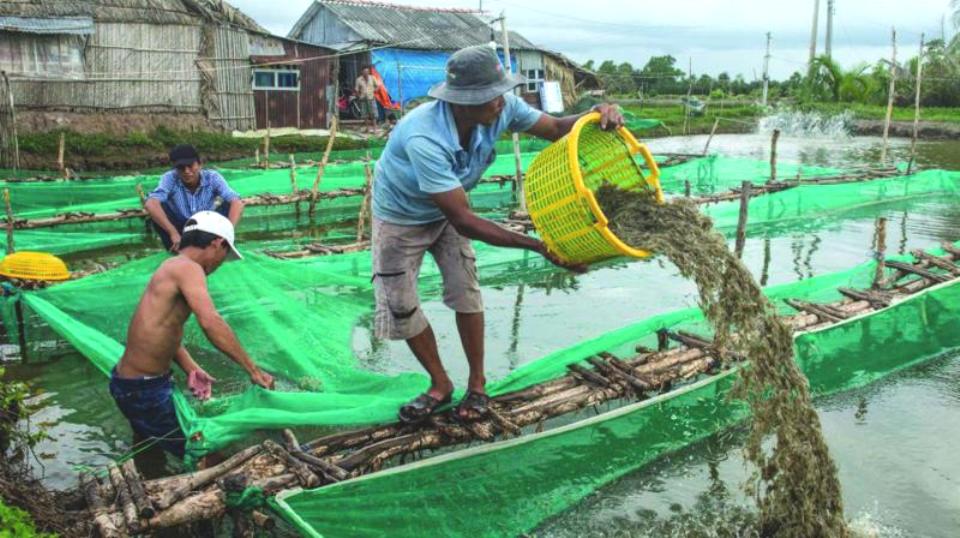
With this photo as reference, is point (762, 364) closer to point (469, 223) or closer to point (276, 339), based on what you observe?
point (469, 223)

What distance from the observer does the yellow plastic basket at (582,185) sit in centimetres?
289

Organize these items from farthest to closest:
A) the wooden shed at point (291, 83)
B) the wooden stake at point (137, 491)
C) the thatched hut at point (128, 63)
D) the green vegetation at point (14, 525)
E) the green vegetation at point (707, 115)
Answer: the green vegetation at point (707, 115)
the wooden shed at point (291, 83)
the thatched hut at point (128, 63)
the wooden stake at point (137, 491)
the green vegetation at point (14, 525)

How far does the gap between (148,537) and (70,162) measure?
38.4 ft

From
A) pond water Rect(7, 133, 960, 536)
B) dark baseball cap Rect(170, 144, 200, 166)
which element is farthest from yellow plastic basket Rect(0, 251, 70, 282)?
dark baseball cap Rect(170, 144, 200, 166)

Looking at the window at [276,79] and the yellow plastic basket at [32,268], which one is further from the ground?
the window at [276,79]

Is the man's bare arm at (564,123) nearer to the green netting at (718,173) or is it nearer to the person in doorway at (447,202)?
the person in doorway at (447,202)

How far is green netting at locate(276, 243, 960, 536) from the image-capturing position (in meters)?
2.74

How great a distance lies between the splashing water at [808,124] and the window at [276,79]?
1628cm

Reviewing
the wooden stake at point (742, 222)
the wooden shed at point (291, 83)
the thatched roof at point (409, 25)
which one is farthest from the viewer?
the thatched roof at point (409, 25)

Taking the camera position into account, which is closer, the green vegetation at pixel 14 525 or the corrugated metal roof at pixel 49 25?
the green vegetation at pixel 14 525

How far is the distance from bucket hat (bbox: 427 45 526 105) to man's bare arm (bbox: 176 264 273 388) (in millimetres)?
1148

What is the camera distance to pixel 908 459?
13.7 ft

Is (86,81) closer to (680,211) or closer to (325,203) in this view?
(325,203)

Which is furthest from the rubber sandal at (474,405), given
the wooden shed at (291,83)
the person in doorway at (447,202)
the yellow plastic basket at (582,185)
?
the wooden shed at (291,83)
